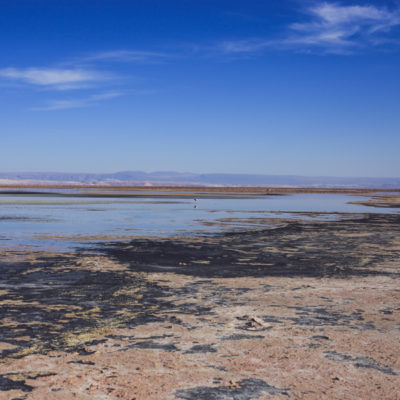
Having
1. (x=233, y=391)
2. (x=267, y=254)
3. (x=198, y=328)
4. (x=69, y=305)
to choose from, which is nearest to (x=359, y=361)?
(x=233, y=391)

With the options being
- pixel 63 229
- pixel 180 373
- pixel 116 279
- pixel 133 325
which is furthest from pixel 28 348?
pixel 63 229

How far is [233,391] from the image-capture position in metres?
4.52

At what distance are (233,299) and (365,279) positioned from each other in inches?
135

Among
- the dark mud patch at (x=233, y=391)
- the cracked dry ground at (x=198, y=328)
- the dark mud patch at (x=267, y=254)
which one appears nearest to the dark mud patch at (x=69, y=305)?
the cracked dry ground at (x=198, y=328)

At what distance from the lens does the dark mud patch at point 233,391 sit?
14.4 feet

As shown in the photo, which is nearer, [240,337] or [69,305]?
[240,337]

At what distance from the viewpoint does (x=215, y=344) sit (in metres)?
5.82

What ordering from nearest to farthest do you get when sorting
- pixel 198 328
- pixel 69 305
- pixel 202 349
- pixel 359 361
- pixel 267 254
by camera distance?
pixel 359 361 → pixel 202 349 → pixel 198 328 → pixel 69 305 → pixel 267 254

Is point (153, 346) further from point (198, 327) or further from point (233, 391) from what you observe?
point (233, 391)

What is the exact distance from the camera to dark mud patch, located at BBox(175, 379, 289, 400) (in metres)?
4.40

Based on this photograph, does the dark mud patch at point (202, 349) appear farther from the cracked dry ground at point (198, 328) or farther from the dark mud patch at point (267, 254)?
the dark mud patch at point (267, 254)

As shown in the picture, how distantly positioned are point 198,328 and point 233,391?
1982 mm

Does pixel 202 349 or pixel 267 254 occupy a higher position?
pixel 202 349

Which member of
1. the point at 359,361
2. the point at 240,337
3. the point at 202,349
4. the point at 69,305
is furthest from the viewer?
the point at 69,305
